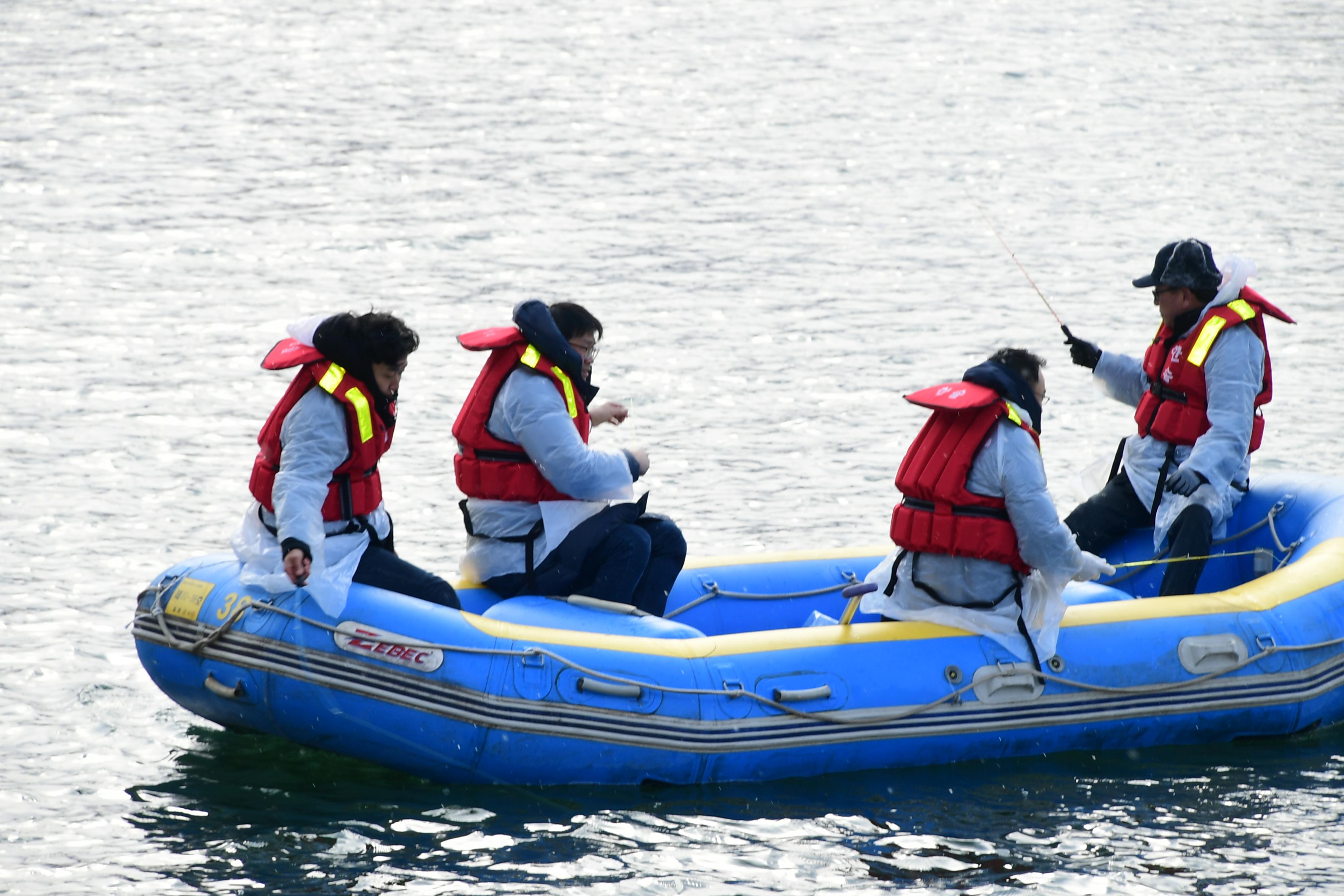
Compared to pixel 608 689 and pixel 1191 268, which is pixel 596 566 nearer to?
pixel 608 689

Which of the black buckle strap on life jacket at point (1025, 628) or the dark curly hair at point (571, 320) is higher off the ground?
the dark curly hair at point (571, 320)

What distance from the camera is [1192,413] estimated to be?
6.21 meters

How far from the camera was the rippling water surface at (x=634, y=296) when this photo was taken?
5.02m

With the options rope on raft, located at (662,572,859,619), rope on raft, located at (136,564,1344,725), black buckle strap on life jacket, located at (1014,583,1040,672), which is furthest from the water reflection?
rope on raft, located at (662,572,859,619)

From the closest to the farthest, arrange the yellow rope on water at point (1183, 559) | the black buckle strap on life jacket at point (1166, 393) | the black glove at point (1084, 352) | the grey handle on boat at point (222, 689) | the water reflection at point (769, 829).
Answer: the water reflection at point (769, 829) → the grey handle on boat at point (222, 689) → the yellow rope on water at point (1183, 559) → the black buckle strap on life jacket at point (1166, 393) → the black glove at point (1084, 352)

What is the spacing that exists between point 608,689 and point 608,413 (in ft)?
3.73

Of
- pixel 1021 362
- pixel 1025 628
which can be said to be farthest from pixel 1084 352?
pixel 1025 628

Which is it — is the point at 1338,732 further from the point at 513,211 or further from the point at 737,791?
the point at 513,211

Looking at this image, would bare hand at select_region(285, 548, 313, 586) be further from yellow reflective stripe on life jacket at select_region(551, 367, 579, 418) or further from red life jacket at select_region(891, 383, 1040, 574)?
red life jacket at select_region(891, 383, 1040, 574)

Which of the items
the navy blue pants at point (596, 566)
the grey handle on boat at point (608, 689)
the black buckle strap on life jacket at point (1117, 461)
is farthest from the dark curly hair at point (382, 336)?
the black buckle strap on life jacket at point (1117, 461)

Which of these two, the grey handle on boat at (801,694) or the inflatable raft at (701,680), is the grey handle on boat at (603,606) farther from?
the grey handle on boat at (801,694)

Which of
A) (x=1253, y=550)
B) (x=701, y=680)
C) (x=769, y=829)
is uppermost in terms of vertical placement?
(x=1253, y=550)

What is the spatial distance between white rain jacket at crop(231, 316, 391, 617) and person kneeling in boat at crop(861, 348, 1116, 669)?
1.69 meters

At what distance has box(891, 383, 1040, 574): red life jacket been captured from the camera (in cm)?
521
